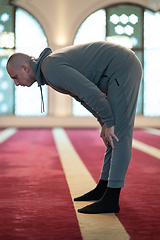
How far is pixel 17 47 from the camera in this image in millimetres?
10945

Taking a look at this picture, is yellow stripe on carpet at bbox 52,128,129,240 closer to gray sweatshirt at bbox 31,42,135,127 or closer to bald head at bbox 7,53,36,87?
gray sweatshirt at bbox 31,42,135,127

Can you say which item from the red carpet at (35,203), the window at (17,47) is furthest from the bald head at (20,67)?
the window at (17,47)

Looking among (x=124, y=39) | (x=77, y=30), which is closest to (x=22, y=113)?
(x=77, y=30)

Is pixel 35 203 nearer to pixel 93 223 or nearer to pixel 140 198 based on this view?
pixel 93 223

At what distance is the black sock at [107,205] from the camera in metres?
1.82

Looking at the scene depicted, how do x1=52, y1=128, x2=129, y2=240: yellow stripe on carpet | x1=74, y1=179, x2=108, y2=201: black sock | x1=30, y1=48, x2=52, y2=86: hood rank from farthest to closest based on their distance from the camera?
x1=74, y1=179, x2=108, y2=201: black sock, x1=30, y1=48, x2=52, y2=86: hood, x1=52, y1=128, x2=129, y2=240: yellow stripe on carpet

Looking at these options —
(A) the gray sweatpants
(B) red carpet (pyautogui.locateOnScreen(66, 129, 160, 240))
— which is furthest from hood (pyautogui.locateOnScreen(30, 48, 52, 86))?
(B) red carpet (pyautogui.locateOnScreen(66, 129, 160, 240))

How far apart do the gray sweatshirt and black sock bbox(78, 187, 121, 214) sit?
0.37 metres

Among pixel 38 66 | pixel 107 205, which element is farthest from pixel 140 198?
pixel 38 66

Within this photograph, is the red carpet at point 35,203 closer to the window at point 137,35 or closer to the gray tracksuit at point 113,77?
the gray tracksuit at point 113,77

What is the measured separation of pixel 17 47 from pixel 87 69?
9.60 m

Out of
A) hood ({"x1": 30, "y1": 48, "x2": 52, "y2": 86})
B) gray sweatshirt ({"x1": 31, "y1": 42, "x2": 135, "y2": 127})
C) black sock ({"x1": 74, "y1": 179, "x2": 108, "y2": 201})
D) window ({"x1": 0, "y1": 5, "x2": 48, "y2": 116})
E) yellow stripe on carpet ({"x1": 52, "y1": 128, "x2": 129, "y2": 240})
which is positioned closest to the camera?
yellow stripe on carpet ({"x1": 52, "y1": 128, "x2": 129, "y2": 240})

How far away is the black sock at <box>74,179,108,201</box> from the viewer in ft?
6.92

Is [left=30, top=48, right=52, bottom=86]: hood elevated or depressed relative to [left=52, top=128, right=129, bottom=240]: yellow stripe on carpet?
elevated
